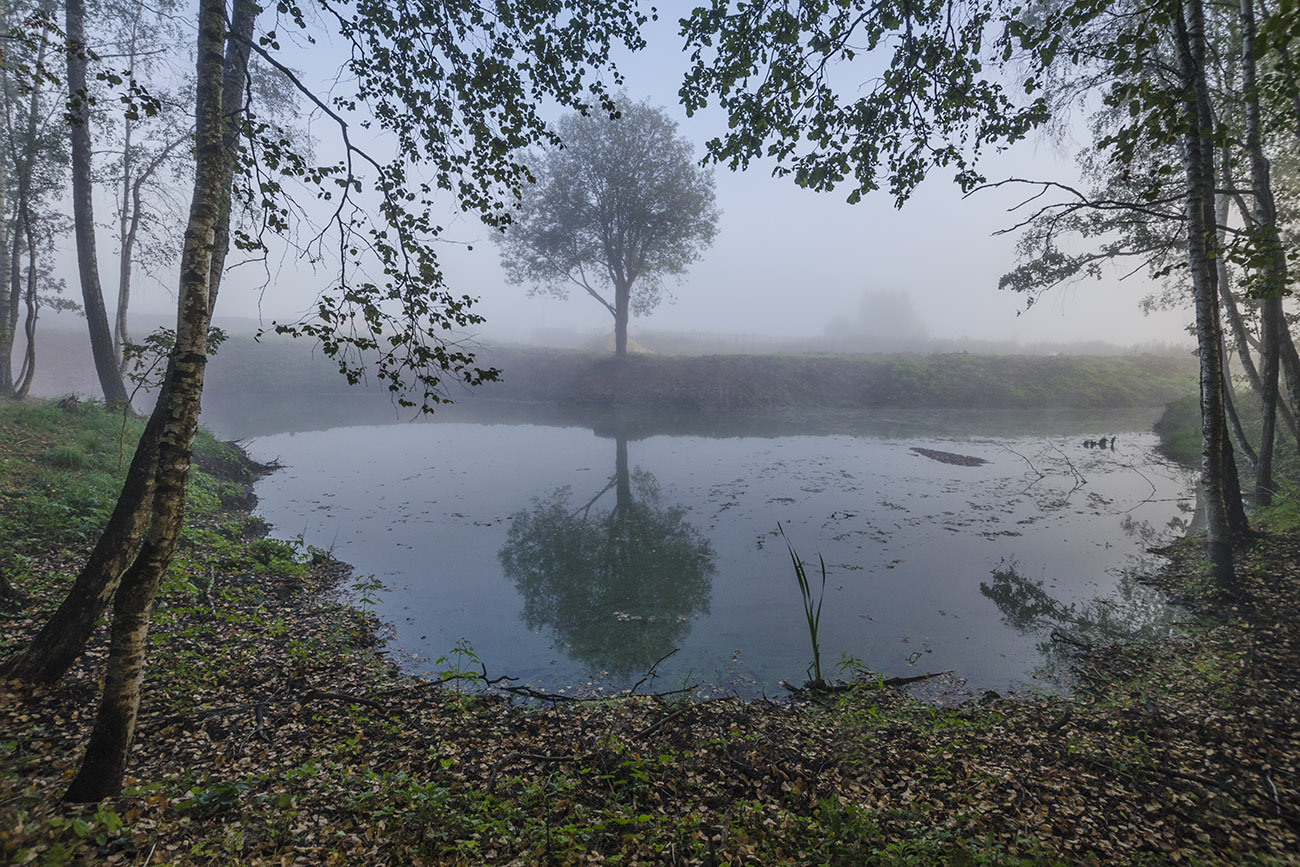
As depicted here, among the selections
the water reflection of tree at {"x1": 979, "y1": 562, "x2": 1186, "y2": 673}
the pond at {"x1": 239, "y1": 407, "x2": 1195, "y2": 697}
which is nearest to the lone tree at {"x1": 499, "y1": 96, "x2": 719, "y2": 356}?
the pond at {"x1": 239, "y1": 407, "x2": 1195, "y2": 697}

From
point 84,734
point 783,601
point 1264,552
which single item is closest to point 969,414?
point 1264,552

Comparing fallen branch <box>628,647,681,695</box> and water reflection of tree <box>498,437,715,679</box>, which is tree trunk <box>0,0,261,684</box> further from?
fallen branch <box>628,647,681,695</box>

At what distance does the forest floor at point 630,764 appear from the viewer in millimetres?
3330

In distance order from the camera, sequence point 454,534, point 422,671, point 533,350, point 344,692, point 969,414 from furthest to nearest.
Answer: point 533,350, point 969,414, point 454,534, point 422,671, point 344,692

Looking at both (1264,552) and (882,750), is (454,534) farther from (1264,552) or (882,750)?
(1264,552)

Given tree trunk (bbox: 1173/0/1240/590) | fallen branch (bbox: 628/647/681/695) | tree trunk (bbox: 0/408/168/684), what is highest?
tree trunk (bbox: 1173/0/1240/590)

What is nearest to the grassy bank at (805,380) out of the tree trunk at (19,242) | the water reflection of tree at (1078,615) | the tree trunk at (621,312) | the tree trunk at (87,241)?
the tree trunk at (621,312)

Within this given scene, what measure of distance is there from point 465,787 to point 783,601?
547 cm

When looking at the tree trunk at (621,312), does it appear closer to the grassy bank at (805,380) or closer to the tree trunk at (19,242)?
the grassy bank at (805,380)

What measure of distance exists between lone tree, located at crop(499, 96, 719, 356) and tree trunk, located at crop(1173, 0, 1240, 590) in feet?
88.2

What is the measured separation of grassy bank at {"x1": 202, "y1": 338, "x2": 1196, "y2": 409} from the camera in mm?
30094

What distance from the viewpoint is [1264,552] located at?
326 inches

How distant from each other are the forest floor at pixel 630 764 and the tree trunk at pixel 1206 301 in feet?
3.58

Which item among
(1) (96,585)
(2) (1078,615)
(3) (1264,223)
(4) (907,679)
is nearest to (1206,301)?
(3) (1264,223)
